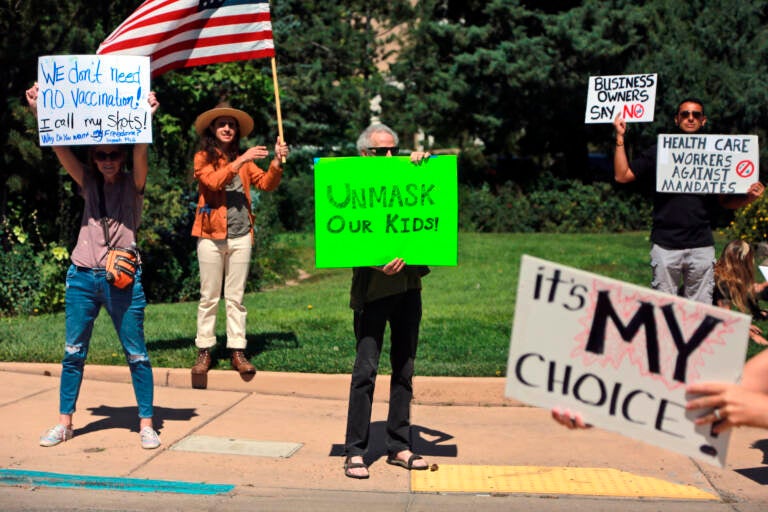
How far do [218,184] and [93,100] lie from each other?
1338 millimetres

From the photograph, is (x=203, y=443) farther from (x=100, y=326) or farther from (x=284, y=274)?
(x=284, y=274)

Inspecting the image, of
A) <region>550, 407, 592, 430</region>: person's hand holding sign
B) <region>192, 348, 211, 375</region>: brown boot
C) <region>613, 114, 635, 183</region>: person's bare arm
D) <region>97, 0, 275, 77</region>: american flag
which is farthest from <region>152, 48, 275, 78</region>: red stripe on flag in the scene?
<region>550, 407, 592, 430</region>: person's hand holding sign

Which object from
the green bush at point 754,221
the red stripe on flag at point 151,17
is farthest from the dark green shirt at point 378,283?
the green bush at point 754,221

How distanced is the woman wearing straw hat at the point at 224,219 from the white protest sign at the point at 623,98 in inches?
99.1

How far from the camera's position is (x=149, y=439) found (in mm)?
6727

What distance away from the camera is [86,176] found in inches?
265

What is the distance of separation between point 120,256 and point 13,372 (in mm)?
2838

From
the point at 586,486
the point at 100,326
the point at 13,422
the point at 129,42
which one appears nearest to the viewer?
the point at 586,486

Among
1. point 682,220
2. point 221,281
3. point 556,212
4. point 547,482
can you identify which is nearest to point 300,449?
point 547,482

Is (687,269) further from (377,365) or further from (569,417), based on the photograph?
(569,417)

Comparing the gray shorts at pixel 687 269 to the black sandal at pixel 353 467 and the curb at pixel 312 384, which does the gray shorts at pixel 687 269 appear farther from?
the black sandal at pixel 353 467

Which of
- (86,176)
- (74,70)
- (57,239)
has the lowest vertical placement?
(57,239)

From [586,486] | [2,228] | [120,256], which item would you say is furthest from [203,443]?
[2,228]

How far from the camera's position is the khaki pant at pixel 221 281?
8.31 meters
